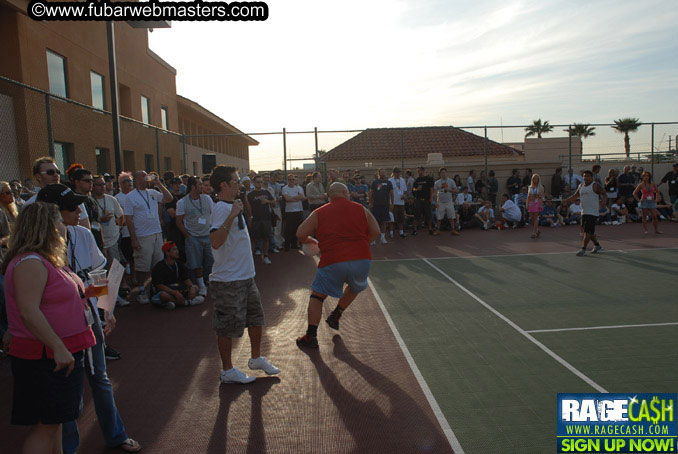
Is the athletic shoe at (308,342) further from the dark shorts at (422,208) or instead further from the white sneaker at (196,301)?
the dark shorts at (422,208)

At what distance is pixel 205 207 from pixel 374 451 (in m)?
5.87

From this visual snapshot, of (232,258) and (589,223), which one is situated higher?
(232,258)

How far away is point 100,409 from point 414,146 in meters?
32.8

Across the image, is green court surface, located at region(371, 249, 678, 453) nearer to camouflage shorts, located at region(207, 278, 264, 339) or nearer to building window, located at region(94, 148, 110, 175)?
camouflage shorts, located at region(207, 278, 264, 339)

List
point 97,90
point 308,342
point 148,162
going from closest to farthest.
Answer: point 308,342 < point 97,90 < point 148,162

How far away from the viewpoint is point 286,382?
4.87m

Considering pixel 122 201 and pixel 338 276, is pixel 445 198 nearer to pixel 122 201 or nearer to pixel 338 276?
pixel 122 201

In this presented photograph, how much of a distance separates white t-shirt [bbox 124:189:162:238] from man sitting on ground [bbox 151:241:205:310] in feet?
1.24

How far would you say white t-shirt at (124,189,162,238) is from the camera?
7.90 meters

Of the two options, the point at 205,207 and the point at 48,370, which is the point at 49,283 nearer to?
the point at 48,370

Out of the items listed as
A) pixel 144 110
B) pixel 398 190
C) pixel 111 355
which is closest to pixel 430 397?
pixel 111 355

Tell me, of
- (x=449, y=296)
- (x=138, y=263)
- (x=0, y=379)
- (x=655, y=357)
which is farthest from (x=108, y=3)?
(x=655, y=357)

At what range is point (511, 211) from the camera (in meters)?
17.5

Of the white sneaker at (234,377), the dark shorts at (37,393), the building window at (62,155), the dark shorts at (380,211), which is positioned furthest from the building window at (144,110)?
the dark shorts at (37,393)
